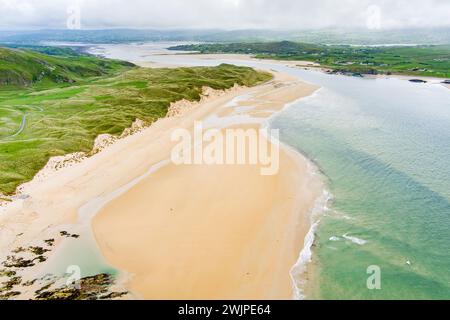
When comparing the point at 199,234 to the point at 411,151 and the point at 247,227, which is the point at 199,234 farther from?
the point at 411,151

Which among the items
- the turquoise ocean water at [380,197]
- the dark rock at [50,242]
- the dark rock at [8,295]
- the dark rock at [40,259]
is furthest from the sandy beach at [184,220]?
the turquoise ocean water at [380,197]

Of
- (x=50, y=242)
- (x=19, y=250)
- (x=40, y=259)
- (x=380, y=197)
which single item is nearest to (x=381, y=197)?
(x=380, y=197)

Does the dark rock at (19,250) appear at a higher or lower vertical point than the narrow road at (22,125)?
lower

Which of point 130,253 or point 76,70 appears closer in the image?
point 130,253

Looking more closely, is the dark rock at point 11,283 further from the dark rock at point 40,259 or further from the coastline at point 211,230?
the coastline at point 211,230

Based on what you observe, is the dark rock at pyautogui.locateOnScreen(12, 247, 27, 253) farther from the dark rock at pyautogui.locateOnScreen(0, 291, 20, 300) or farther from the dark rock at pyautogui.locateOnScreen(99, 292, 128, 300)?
the dark rock at pyautogui.locateOnScreen(99, 292, 128, 300)

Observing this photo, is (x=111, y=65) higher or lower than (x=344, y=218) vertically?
higher

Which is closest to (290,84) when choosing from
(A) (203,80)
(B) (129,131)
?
(A) (203,80)
